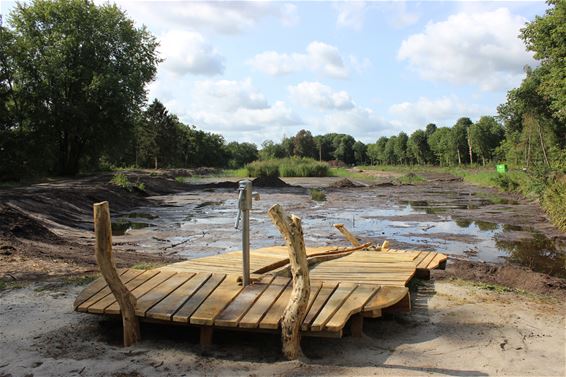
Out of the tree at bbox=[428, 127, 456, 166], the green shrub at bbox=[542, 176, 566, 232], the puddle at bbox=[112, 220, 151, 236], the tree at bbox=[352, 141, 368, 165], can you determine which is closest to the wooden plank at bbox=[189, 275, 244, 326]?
the puddle at bbox=[112, 220, 151, 236]

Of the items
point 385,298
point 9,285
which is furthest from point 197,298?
point 9,285

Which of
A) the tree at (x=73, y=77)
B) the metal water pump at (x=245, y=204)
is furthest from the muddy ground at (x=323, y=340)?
the tree at (x=73, y=77)

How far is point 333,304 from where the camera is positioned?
4.96 meters

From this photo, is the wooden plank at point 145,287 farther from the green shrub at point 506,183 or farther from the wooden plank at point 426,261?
the green shrub at point 506,183

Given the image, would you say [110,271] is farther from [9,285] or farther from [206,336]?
[9,285]

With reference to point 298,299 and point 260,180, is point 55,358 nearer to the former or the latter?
point 298,299

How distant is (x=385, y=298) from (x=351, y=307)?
18.1 inches

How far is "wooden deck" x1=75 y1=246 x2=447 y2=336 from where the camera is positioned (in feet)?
15.3

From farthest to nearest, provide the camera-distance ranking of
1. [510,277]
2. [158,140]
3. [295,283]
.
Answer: [158,140]
[510,277]
[295,283]

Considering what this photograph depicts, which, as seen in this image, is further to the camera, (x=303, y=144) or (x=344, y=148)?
(x=344, y=148)

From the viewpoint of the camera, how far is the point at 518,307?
6.11 m

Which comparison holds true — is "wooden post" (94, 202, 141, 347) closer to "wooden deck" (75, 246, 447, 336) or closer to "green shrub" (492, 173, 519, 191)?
"wooden deck" (75, 246, 447, 336)

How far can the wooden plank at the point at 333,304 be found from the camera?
4.52 metres

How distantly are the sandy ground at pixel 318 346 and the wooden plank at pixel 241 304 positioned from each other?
0.35 m
